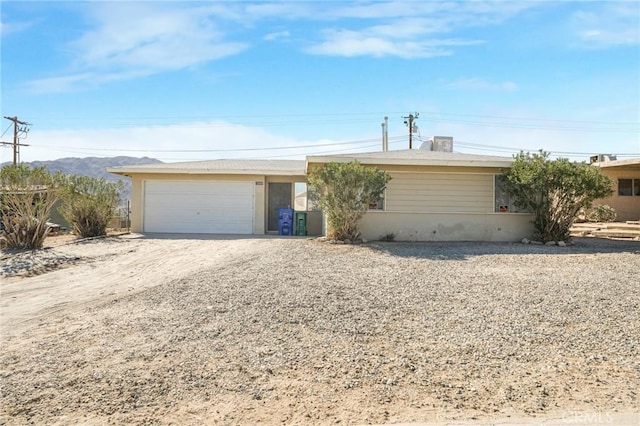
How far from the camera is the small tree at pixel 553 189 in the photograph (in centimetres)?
1192

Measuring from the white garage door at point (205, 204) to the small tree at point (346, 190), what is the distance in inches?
196

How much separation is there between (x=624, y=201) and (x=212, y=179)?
18305mm

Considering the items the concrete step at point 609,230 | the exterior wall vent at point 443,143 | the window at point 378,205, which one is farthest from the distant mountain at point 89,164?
the concrete step at point 609,230

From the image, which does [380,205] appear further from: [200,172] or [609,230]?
[609,230]

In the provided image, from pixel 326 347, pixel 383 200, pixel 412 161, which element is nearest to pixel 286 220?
pixel 383 200

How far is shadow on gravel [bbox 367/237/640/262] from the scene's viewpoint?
10312 millimetres

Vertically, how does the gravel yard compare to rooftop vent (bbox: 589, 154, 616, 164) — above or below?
below

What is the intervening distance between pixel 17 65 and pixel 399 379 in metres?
12.0

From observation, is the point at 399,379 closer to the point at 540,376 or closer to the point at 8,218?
the point at 540,376

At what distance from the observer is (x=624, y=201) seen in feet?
65.4

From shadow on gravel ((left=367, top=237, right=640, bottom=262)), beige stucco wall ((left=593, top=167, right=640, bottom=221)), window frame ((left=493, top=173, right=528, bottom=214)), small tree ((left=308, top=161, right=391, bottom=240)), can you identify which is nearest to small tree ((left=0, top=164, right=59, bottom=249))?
small tree ((left=308, top=161, right=391, bottom=240))

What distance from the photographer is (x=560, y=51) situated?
35.7 feet

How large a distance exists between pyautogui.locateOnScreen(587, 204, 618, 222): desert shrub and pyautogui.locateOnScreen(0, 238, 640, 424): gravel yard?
12.4m

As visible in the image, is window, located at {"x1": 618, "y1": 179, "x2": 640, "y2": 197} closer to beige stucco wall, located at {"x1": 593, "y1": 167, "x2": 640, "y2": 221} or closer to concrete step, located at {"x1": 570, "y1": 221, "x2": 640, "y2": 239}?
beige stucco wall, located at {"x1": 593, "y1": 167, "x2": 640, "y2": 221}
